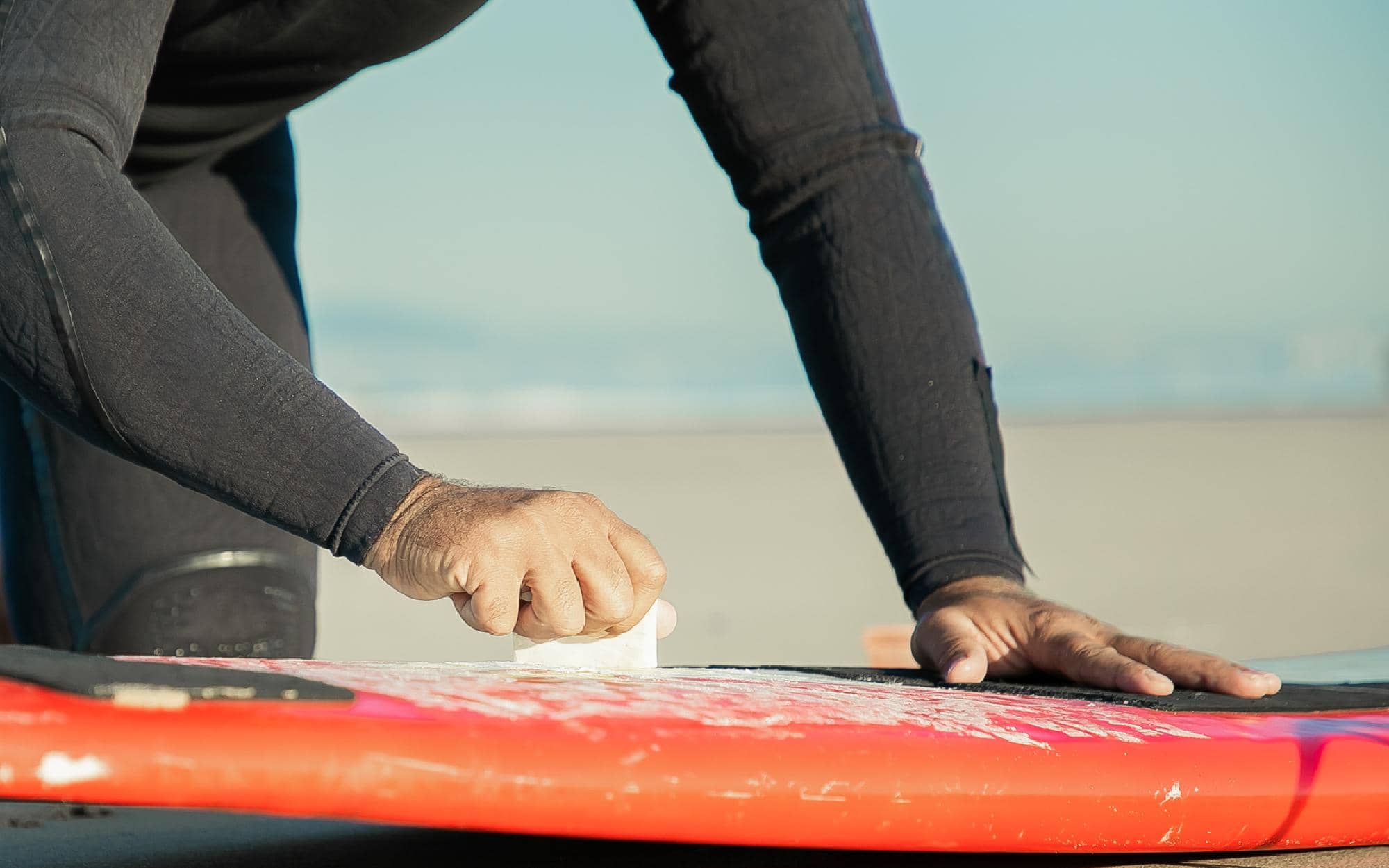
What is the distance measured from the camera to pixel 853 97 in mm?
1724

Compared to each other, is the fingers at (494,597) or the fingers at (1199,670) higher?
the fingers at (494,597)

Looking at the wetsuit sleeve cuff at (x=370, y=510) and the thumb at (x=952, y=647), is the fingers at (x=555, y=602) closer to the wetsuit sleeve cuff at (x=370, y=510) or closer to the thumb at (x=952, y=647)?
the wetsuit sleeve cuff at (x=370, y=510)

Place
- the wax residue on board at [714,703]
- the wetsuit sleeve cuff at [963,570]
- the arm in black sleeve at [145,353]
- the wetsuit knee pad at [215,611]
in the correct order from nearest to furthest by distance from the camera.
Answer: the wax residue on board at [714,703]
the arm in black sleeve at [145,353]
the wetsuit sleeve cuff at [963,570]
the wetsuit knee pad at [215,611]

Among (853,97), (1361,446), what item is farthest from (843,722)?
(1361,446)

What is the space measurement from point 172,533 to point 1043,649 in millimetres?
1134

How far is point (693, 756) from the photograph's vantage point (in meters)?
0.96

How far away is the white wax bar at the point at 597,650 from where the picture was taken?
1.21 meters

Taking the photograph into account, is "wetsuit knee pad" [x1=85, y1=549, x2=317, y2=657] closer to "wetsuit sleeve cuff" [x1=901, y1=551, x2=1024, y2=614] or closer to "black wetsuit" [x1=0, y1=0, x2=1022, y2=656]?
"black wetsuit" [x1=0, y1=0, x2=1022, y2=656]

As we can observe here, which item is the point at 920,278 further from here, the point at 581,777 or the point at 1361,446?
the point at 1361,446

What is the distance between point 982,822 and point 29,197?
2.74 ft

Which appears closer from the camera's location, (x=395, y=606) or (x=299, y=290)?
(x=299, y=290)

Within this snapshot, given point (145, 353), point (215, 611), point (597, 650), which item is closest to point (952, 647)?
point (597, 650)

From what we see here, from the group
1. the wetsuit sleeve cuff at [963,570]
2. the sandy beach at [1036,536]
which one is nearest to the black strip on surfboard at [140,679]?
the wetsuit sleeve cuff at [963,570]

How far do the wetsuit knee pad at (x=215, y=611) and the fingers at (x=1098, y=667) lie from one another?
102cm
